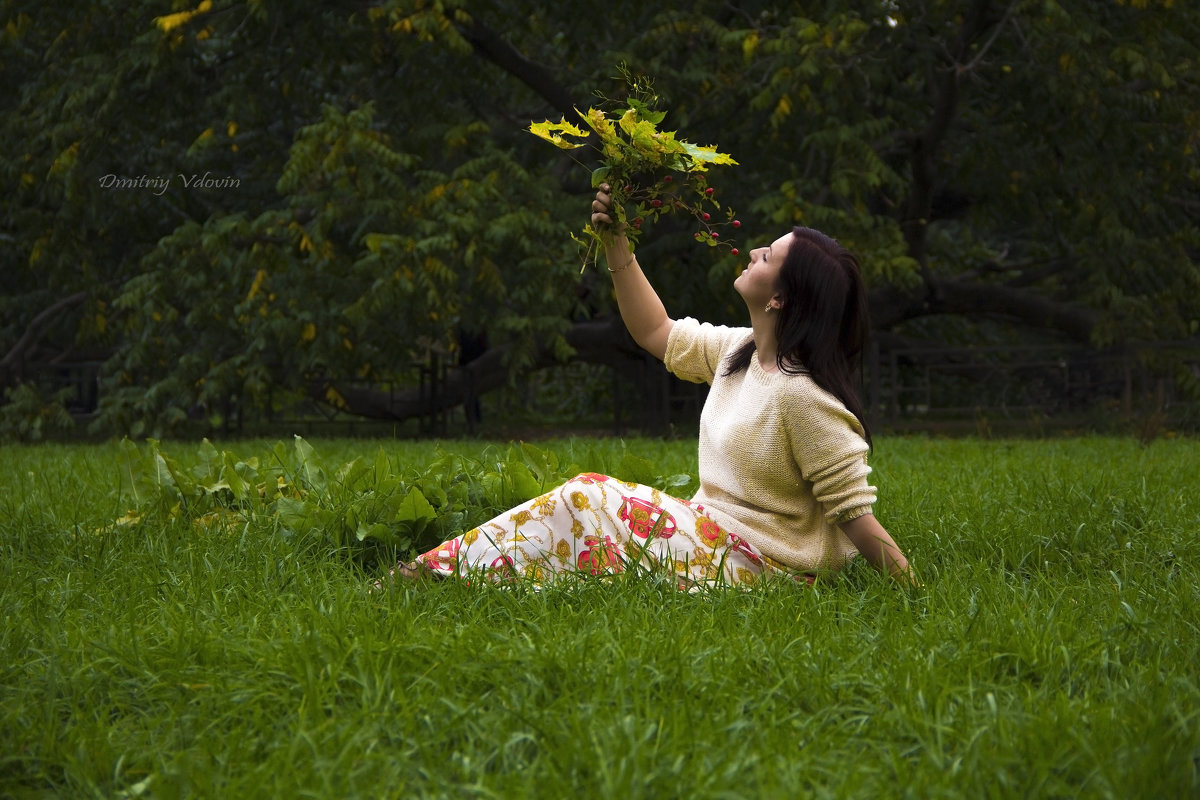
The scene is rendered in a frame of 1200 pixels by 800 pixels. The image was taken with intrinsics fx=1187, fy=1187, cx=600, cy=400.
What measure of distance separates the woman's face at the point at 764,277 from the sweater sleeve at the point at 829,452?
0.31 meters

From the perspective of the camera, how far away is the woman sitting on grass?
130 inches

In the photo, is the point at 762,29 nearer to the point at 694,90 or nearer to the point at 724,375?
the point at 694,90

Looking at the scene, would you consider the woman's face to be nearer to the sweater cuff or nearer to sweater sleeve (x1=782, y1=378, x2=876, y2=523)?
sweater sleeve (x1=782, y1=378, x2=876, y2=523)

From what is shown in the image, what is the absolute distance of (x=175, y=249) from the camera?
11.7m

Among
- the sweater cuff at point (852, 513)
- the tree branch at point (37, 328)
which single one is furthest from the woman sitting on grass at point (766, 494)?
the tree branch at point (37, 328)

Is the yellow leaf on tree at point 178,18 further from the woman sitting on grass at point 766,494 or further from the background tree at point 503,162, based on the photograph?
the woman sitting on grass at point 766,494

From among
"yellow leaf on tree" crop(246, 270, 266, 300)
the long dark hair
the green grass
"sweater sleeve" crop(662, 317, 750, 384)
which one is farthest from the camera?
"yellow leaf on tree" crop(246, 270, 266, 300)

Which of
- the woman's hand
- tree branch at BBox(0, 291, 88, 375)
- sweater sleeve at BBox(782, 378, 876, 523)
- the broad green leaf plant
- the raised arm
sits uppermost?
the broad green leaf plant

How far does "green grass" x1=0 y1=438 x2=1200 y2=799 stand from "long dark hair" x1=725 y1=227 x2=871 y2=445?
23.9 inches

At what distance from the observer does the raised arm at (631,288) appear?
3691 millimetres

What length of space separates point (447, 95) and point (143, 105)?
3.18 m

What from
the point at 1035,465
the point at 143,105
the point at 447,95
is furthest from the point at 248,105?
Result: the point at 1035,465

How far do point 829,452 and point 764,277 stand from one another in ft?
1.84

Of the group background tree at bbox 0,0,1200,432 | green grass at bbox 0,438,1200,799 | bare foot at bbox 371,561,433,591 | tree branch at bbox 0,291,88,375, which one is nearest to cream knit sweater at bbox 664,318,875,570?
green grass at bbox 0,438,1200,799
